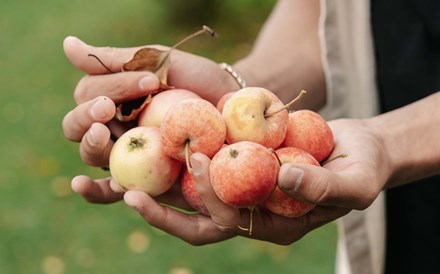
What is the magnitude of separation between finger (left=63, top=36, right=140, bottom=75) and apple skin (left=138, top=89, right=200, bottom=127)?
0.63 feet

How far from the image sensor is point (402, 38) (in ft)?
7.09

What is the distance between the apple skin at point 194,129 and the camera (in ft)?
5.38

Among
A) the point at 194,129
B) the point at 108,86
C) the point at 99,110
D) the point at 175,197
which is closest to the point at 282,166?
the point at 194,129

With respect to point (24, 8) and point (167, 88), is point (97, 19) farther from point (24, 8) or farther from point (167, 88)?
point (167, 88)

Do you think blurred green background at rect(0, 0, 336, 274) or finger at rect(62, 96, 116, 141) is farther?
blurred green background at rect(0, 0, 336, 274)

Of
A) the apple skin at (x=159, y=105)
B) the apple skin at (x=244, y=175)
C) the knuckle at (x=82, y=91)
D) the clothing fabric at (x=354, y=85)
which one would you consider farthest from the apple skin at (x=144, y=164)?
the clothing fabric at (x=354, y=85)

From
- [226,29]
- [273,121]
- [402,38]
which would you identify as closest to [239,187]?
[273,121]

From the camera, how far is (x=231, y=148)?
5.13 ft

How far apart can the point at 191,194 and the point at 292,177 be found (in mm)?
374

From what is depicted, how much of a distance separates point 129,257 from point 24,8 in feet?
15.5

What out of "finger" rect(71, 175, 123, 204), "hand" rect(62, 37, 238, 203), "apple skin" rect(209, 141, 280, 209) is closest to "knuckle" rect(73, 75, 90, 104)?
"hand" rect(62, 37, 238, 203)

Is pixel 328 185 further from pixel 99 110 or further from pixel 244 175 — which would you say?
pixel 99 110

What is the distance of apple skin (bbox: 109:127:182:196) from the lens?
1.74 m

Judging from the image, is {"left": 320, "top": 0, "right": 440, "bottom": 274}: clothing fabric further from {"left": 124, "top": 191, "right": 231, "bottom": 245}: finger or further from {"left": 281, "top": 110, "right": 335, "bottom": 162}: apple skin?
{"left": 124, "top": 191, "right": 231, "bottom": 245}: finger
